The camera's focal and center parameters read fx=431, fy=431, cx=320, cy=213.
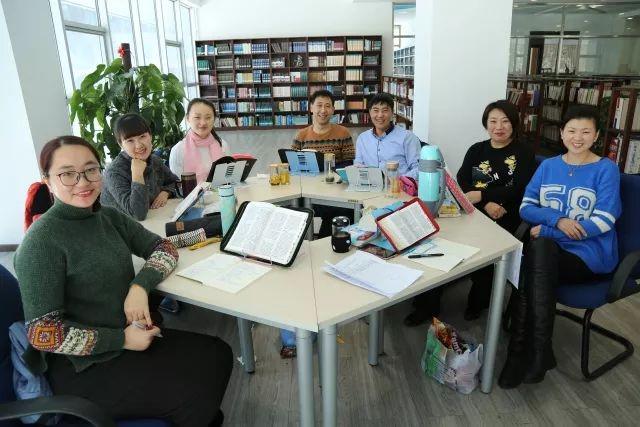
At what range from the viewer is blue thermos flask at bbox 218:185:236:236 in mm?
1844

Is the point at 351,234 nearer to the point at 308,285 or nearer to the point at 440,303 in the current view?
the point at 308,285

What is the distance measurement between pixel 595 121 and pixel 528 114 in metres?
5.84

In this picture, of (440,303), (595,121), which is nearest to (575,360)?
(440,303)

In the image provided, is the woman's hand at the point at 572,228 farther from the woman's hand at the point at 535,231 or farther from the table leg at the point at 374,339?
the table leg at the point at 374,339

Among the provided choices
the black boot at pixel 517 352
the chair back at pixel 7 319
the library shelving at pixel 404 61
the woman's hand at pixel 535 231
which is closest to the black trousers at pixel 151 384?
the chair back at pixel 7 319

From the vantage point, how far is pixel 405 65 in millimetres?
8297

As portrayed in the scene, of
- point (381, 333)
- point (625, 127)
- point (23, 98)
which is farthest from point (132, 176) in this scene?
point (625, 127)

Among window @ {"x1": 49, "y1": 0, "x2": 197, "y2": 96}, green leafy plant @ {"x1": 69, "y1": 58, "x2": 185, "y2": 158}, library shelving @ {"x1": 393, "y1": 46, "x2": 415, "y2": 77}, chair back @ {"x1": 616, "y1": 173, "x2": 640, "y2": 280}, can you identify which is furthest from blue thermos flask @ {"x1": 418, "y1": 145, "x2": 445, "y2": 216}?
library shelving @ {"x1": 393, "y1": 46, "x2": 415, "y2": 77}

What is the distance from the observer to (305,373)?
1340mm

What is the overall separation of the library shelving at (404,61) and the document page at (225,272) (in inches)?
256

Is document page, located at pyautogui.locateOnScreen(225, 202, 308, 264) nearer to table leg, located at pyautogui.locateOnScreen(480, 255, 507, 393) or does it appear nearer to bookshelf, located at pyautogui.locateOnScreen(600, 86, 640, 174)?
table leg, located at pyautogui.locateOnScreen(480, 255, 507, 393)

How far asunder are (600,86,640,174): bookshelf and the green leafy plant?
14.5 ft

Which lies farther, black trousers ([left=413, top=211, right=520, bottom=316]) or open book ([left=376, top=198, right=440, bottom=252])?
black trousers ([left=413, top=211, right=520, bottom=316])

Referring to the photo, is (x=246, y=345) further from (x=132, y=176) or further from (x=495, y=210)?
(x=495, y=210)
